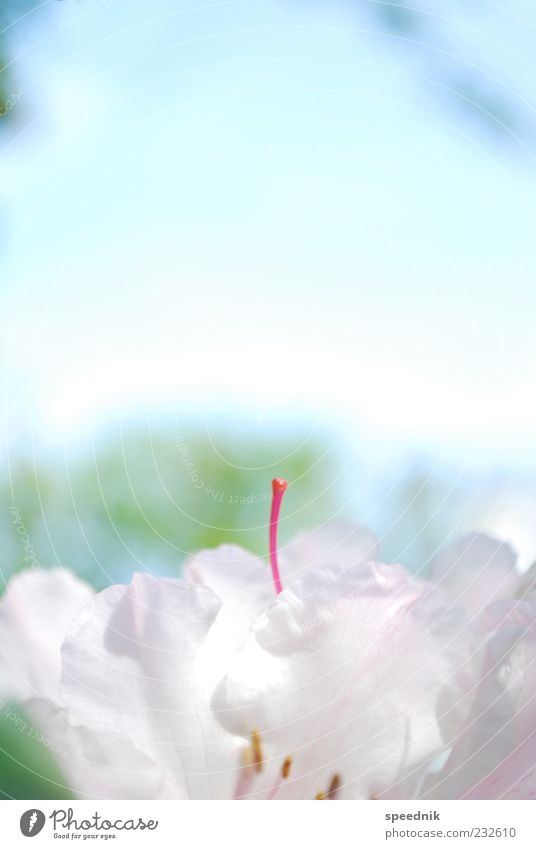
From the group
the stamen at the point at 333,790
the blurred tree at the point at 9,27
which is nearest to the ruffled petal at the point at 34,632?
the stamen at the point at 333,790

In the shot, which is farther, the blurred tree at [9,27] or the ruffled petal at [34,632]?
the blurred tree at [9,27]

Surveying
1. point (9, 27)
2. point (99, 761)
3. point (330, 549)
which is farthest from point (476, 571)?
point (9, 27)

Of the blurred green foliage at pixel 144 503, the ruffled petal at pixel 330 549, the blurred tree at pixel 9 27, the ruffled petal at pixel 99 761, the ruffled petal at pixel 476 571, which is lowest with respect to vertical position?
the ruffled petal at pixel 99 761

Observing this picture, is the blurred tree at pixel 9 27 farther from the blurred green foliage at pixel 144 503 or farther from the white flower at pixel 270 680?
the white flower at pixel 270 680

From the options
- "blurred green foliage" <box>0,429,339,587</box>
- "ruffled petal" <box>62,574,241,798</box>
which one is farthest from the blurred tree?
"ruffled petal" <box>62,574,241,798</box>

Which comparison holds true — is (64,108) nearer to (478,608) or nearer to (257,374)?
(257,374)
